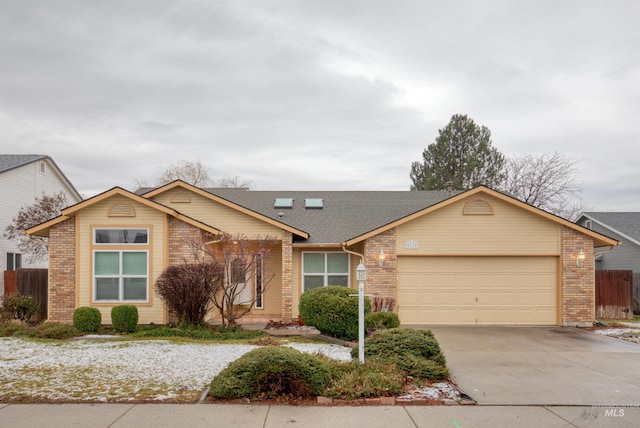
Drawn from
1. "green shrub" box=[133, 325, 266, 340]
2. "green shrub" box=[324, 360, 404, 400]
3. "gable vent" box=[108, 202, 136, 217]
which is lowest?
"green shrub" box=[133, 325, 266, 340]

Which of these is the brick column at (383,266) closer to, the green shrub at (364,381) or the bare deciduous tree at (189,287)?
the bare deciduous tree at (189,287)

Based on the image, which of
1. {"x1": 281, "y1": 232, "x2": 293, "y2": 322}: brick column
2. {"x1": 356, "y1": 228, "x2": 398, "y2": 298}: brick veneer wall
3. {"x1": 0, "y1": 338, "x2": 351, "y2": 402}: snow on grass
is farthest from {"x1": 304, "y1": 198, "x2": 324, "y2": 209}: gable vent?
{"x1": 0, "y1": 338, "x2": 351, "y2": 402}: snow on grass

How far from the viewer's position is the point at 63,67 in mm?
15695

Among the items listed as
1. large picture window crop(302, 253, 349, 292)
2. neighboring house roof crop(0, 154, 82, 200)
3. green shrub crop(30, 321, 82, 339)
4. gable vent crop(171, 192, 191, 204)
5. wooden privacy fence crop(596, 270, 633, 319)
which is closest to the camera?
green shrub crop(30, 321, 82, 339)

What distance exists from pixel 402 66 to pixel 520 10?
453 centimetres

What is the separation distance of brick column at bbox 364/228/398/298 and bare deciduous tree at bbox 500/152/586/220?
826 inches

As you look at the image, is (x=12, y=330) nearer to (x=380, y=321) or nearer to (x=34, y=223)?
(x=34, y=223)

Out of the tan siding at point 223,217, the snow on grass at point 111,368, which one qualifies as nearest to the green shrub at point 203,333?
the snow on grass at point 111,368

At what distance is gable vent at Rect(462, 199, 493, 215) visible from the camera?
15148mm

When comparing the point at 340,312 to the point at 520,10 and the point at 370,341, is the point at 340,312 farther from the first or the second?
the point at 520,10

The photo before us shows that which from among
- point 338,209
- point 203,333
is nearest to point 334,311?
point 203,333

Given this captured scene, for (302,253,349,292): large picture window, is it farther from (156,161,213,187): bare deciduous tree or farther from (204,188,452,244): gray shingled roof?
(156,161,213,187): bare deciduous tree

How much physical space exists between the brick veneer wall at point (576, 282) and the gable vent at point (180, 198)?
12232 millimetres

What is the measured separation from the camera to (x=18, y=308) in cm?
1465
